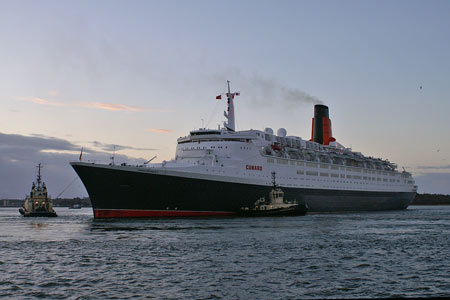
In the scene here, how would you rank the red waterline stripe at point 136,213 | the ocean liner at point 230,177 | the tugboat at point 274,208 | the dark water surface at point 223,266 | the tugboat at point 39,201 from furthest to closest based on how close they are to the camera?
the tugboat at point 39,201 < the tugboat at point 274,208 < the red waterline stripe at point 136,213 < the ocean liner at point 230,177 < the dark water surface at point 223,266

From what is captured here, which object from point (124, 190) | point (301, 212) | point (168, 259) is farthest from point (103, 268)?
point (301, 212)

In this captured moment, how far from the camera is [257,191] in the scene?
5500 cm

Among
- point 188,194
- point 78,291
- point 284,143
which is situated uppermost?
point 284,143

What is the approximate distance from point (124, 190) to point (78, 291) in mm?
28983

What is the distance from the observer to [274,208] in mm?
55094

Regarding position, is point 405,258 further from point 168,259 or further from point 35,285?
point 35,285

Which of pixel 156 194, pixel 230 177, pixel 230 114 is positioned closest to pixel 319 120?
pixel 230 114

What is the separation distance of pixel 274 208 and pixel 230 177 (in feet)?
25.3

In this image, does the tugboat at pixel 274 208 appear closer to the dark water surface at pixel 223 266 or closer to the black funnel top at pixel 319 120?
the dark water surface at pixel 223 266

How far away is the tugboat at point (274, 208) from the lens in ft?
175

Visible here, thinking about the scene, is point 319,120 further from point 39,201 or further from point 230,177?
point 39,201

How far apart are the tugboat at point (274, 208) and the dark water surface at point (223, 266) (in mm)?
19242

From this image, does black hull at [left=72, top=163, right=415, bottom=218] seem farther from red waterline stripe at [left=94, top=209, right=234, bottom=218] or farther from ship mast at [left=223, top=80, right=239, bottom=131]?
ship mast at [left=223, top=80, right=239, bottom=131]

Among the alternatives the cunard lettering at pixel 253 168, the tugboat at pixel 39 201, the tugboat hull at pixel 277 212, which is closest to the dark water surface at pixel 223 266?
the tugboat hull at pixel 277 212
